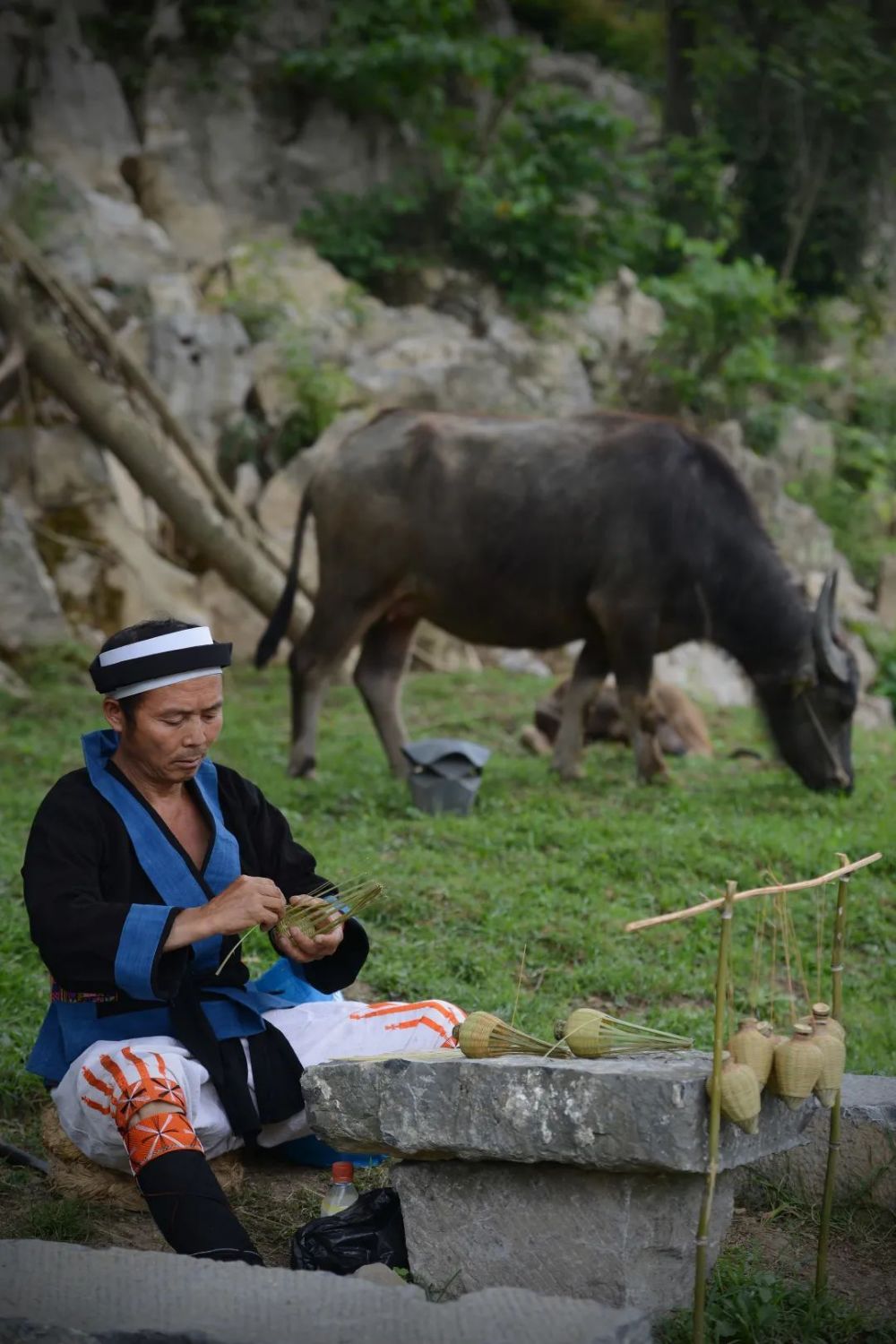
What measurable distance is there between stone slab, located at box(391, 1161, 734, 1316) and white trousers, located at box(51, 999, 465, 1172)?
450 mm

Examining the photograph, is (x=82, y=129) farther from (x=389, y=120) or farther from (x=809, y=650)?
(x=809, y=650)

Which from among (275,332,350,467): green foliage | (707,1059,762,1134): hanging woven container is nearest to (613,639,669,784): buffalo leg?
(707,1059,762,1134): hanging woven container

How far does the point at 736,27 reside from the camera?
19.3 metres

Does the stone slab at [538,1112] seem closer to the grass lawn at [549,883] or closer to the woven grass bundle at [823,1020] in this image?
the woven grass bundle at [823,1020]

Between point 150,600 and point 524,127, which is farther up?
point 524,127

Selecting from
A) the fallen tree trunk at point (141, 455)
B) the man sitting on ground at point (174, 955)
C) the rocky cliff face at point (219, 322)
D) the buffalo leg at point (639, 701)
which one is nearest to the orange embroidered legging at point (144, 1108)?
the man sitting on ground at point (174, 955)

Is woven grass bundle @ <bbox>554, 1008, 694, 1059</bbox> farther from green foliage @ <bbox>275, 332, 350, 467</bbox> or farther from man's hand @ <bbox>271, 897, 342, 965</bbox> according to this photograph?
green foliage @ <bbox>275, 332, 350, 467</bbox>

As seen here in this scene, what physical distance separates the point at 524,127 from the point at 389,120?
172 centimetres

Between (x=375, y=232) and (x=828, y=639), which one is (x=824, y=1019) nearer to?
(x=828, y=639)

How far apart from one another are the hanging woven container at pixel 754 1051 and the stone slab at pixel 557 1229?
1.03 ft

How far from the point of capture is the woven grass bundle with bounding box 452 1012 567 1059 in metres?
3.06

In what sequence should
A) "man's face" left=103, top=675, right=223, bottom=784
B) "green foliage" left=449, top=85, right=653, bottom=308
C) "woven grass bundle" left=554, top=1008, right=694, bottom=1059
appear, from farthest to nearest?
1. "green foliage" left=449, top=85, right=653, bottom=308
2. "man's face" left=103, top=675, right=223, bottom=784
3. "woven grass bundle" left=554, top=1008, right=694, bottom=1059

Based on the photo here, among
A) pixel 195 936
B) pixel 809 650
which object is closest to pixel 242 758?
pixel 809 650

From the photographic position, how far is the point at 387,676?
9234 mm
